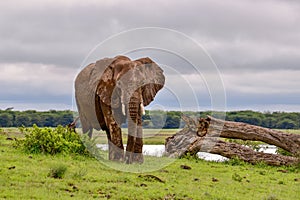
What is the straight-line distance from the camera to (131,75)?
1700 centimetres

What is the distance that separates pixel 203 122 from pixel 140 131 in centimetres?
395

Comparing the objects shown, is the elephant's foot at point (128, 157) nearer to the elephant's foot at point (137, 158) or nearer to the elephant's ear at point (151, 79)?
the elephant's foot at point (137, 158)

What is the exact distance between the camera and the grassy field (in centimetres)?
1252

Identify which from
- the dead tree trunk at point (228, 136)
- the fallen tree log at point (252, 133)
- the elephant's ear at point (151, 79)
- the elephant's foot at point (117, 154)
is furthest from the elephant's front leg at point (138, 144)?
the fallen tree log at point (252, 133)

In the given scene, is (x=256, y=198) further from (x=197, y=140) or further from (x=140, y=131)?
(x=197, y=140)

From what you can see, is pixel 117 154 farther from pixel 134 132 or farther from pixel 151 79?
pixel 151 79

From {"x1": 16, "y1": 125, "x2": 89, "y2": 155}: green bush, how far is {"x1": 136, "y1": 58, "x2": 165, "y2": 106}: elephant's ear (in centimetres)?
267

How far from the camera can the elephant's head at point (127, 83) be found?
16906 mm

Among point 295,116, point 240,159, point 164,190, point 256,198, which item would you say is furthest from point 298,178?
point 295,116

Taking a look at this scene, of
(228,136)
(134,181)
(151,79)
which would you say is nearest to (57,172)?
(134,181)

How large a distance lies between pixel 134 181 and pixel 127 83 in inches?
150

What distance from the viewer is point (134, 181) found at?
14062 millimetres

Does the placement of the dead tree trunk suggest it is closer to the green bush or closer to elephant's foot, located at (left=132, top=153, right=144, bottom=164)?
elephant's foot, located at (left=132, top=153, right=144, bottom=164)

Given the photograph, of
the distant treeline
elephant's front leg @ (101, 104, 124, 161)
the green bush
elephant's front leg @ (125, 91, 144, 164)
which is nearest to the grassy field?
the green bush
